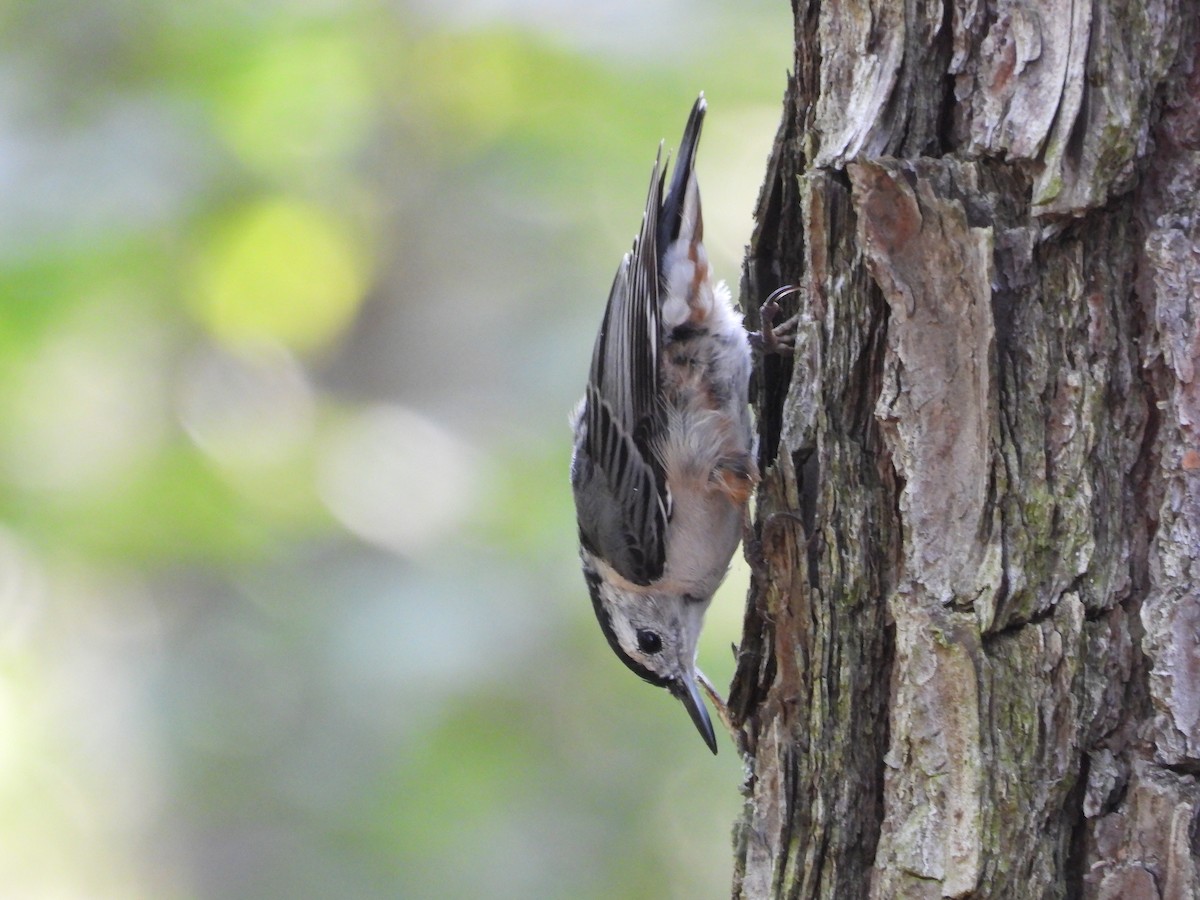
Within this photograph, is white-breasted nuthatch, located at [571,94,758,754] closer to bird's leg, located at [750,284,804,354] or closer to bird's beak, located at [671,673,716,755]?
bird's beak, located at [671,673,716,755]

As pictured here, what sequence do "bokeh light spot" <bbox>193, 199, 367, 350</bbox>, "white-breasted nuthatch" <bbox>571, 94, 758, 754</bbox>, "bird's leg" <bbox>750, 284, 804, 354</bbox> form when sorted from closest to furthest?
"bird's leg" <bbox>750, 284, 804, 354</bbox>, "white-breasted nuthatch" <bbox>571, 94, 758, 754</bbox>, "bokeh light spot" <bbox>193, 199, 367, 350</bbox>

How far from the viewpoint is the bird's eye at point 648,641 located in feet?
11.2

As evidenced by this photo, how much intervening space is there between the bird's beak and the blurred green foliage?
862 mm

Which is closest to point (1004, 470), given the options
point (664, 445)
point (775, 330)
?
point (775, 330)

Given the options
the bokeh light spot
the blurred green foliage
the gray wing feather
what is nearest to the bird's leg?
the gray wing feather

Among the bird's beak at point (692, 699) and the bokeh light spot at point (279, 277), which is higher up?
the bokeh light spot at point (279, 277)

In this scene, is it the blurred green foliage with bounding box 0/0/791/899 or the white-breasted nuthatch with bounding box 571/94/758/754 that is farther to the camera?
the blurred green foliage with bounding box 0/0/791/899

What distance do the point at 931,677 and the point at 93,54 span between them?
378 cm

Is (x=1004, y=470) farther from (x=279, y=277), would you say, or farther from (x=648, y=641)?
(x=279, y=277)

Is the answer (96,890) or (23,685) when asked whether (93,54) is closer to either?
(23,685)

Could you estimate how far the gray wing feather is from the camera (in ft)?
11.1

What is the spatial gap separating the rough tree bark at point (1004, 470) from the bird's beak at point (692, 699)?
131 centimetres

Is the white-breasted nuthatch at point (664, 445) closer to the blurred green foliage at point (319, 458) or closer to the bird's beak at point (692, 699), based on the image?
the bird's beak at point (692, 699)

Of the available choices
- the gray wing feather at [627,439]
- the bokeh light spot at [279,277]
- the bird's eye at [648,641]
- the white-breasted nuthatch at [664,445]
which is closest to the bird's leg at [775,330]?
the white-breasted nuthatch at [664,445]
